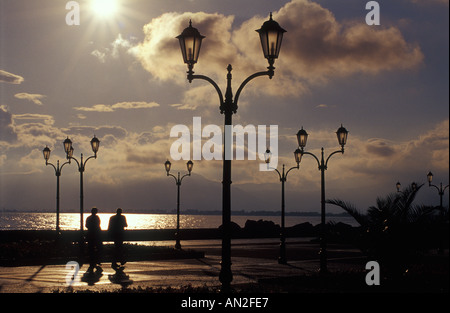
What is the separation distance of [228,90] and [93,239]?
408 inches

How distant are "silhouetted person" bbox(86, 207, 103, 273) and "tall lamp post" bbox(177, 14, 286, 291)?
927 centimetres

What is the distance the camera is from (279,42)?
12672 mm

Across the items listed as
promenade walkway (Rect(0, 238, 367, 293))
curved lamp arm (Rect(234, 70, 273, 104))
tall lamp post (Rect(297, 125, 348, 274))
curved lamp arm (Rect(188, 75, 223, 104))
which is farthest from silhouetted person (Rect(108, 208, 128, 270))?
curved lamp arm (Rect(234, 70, 273, 104))

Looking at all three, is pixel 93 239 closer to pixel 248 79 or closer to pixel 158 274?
pixel 158 274

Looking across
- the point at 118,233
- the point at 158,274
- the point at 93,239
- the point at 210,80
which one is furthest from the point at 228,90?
the point at 118,233

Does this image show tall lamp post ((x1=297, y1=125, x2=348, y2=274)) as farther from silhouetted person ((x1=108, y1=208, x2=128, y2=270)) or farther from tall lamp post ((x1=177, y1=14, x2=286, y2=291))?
tall lamp post ((x1=177, y1=14, x2=286, y2=291))

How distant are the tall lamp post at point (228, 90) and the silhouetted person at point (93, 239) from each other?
9.27m

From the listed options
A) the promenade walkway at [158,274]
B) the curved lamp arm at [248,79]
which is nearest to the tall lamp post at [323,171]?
the promenade walkway at [158,274]

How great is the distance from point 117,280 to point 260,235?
42351mm

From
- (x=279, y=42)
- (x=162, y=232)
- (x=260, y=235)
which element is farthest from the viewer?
(x=260, y=235)

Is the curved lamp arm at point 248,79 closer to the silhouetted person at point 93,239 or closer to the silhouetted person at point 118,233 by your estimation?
the silhouetted person at point 93,239

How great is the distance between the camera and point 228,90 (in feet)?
42.9
